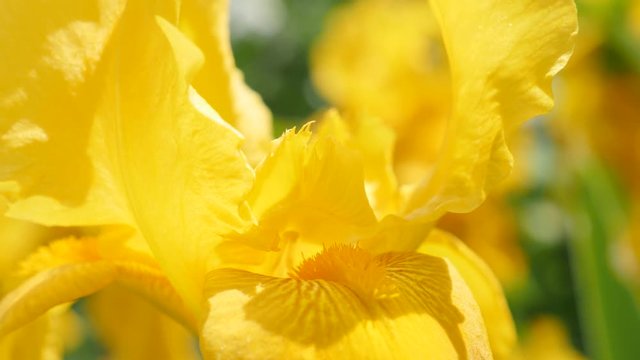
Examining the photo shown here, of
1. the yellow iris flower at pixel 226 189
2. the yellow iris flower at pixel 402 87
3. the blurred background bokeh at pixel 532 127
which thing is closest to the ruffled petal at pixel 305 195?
the yellow iris flower at pixel 226 189

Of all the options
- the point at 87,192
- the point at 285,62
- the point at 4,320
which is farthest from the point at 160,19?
the point at 285,62

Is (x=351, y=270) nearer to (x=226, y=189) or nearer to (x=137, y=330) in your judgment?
(x=226, y=189)

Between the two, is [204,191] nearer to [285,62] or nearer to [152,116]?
[152,116]

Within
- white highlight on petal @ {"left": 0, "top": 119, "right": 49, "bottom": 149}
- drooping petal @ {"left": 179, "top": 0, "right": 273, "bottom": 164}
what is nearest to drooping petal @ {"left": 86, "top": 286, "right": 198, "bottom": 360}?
drooping petal @ {"left": 179, "top": 0, "right": 273, "bottom": 164}

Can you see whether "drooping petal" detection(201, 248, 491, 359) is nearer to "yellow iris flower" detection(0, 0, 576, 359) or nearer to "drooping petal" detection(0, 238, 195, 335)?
"yellow iris flower" detection(0, 0, 576, 359)

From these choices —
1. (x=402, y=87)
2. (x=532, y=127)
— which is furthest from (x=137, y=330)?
(x=532, y=127)

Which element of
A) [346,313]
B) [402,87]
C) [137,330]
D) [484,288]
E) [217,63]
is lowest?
[402,87]
